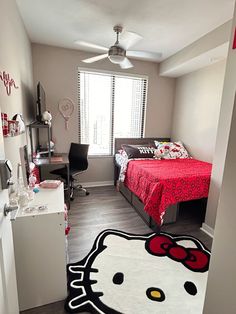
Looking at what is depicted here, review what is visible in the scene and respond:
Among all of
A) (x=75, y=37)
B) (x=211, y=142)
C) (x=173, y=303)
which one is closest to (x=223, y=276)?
(x=173, y=303)

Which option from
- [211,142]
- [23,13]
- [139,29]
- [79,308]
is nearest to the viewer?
[79,308]

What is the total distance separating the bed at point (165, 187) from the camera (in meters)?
2.25

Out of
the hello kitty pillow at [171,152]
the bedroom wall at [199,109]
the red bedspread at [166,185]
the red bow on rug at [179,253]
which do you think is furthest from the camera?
the hello kitty pillow at [171,152]

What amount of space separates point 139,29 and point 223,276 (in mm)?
2893

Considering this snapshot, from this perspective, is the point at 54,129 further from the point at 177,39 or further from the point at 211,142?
the point at 211,142

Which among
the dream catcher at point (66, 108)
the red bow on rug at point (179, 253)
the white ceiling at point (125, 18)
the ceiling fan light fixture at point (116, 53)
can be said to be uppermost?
the white ceiling at point (125, 18)

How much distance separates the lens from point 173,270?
176 centimetres

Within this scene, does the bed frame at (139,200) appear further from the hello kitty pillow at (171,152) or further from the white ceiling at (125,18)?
the white ceiling at (125,18)

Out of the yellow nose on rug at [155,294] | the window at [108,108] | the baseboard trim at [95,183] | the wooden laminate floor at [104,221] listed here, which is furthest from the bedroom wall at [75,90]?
the yellow nose on rug at [155,294]

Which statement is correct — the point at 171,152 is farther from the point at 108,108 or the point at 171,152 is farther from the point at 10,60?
the point at 10,60

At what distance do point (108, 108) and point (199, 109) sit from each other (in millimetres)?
1807

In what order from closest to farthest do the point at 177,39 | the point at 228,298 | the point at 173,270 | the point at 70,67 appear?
the point at 228,298 → the point at 173,270 → the point at 177,39 → the point at 70,67

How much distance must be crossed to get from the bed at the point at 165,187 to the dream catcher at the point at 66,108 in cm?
167

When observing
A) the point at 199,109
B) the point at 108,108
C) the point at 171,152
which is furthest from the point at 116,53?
the point at 171,152
